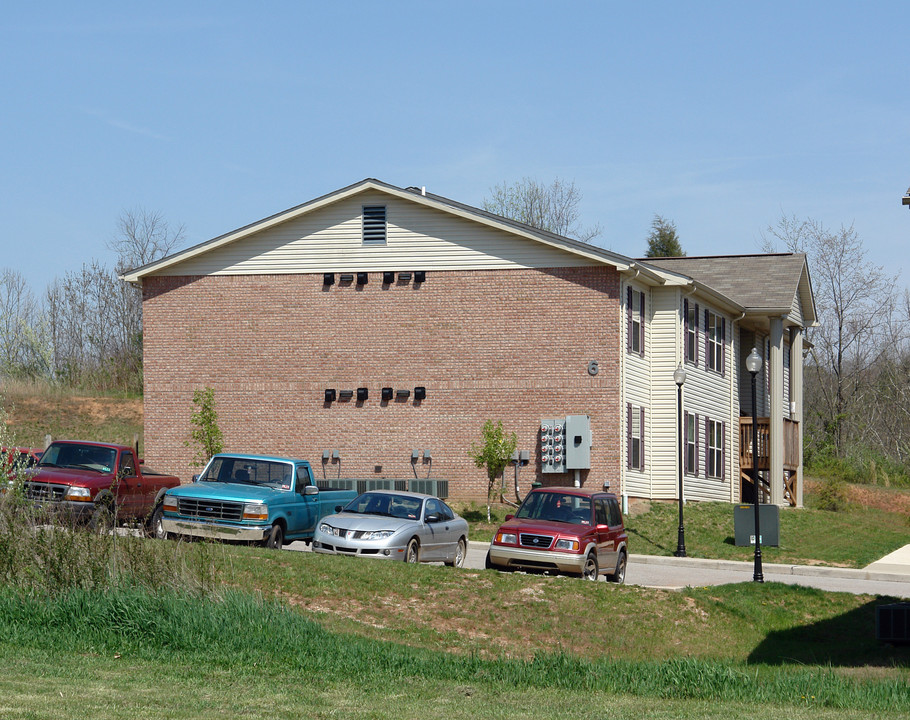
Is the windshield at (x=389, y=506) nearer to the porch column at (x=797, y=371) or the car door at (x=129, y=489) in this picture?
the car door at (x=129, y=489)

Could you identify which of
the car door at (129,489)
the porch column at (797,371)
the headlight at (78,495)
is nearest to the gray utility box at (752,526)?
the car door at (129,489)

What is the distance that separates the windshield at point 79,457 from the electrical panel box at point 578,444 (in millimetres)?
13538

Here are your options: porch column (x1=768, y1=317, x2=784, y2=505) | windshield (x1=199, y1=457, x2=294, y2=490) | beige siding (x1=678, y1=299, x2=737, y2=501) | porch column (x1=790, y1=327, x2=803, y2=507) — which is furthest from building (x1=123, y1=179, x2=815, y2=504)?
windshield (x1=199, y1=457, x2=294, y2=490)

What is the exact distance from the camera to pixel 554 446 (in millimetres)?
32469

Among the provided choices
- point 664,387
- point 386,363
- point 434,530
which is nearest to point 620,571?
point 434,530

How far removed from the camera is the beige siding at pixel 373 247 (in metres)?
33.7

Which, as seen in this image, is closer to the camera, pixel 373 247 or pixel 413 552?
pixel 413 552

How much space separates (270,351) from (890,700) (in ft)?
85.1

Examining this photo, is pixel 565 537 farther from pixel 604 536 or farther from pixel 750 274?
pixel 750 274

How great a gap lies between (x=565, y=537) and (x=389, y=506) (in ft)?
10.5

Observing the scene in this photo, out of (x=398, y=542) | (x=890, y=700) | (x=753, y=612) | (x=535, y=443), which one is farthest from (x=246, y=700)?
(x=535, y=443)

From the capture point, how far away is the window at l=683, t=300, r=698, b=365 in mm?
36031

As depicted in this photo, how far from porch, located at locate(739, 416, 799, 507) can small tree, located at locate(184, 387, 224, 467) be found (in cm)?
1764

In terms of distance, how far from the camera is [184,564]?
46.3 feet
